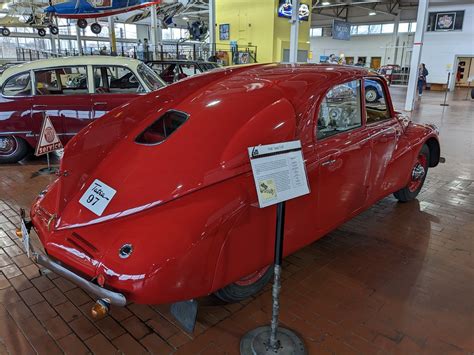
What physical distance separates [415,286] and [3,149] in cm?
667

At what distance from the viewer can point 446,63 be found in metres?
28.3

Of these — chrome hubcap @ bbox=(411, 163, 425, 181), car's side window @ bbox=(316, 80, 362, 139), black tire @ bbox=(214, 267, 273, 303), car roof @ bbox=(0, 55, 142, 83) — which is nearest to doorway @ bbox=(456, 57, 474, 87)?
chrome hubcap @ bbox=(411, 163, 425, 181)

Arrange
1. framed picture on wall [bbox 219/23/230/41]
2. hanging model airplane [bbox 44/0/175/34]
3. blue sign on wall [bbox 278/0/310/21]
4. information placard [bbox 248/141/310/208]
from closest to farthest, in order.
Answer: information placard [bbox 248/141/310/208], hanging model airplane [bbox 44/0/175/34], blue sign on wall [bbox 278/0/310/21], framed picture on wall [bbox 219/23/230/41]

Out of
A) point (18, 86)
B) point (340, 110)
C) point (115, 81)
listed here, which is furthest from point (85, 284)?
point (115, 81)

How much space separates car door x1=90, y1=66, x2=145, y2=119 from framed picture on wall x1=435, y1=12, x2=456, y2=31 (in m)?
28.6

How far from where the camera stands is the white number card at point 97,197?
2336 millimetres

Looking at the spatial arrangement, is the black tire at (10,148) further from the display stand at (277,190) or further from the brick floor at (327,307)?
the display stand at (277,190)

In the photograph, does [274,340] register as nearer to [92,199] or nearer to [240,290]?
[240,290]

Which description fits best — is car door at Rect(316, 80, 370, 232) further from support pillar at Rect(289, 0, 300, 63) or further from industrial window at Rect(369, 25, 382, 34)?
industrial window at Rect(369, 25, 382, 34)

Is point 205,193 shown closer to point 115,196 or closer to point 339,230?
point 115,196

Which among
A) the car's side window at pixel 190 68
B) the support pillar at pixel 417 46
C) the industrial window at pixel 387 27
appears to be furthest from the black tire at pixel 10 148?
the industrial window at pixel 387 27

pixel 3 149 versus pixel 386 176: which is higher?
pixel 386 176

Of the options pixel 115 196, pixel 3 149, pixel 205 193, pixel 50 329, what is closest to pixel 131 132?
pixel 115 196

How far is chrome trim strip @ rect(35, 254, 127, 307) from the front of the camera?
2016mm
